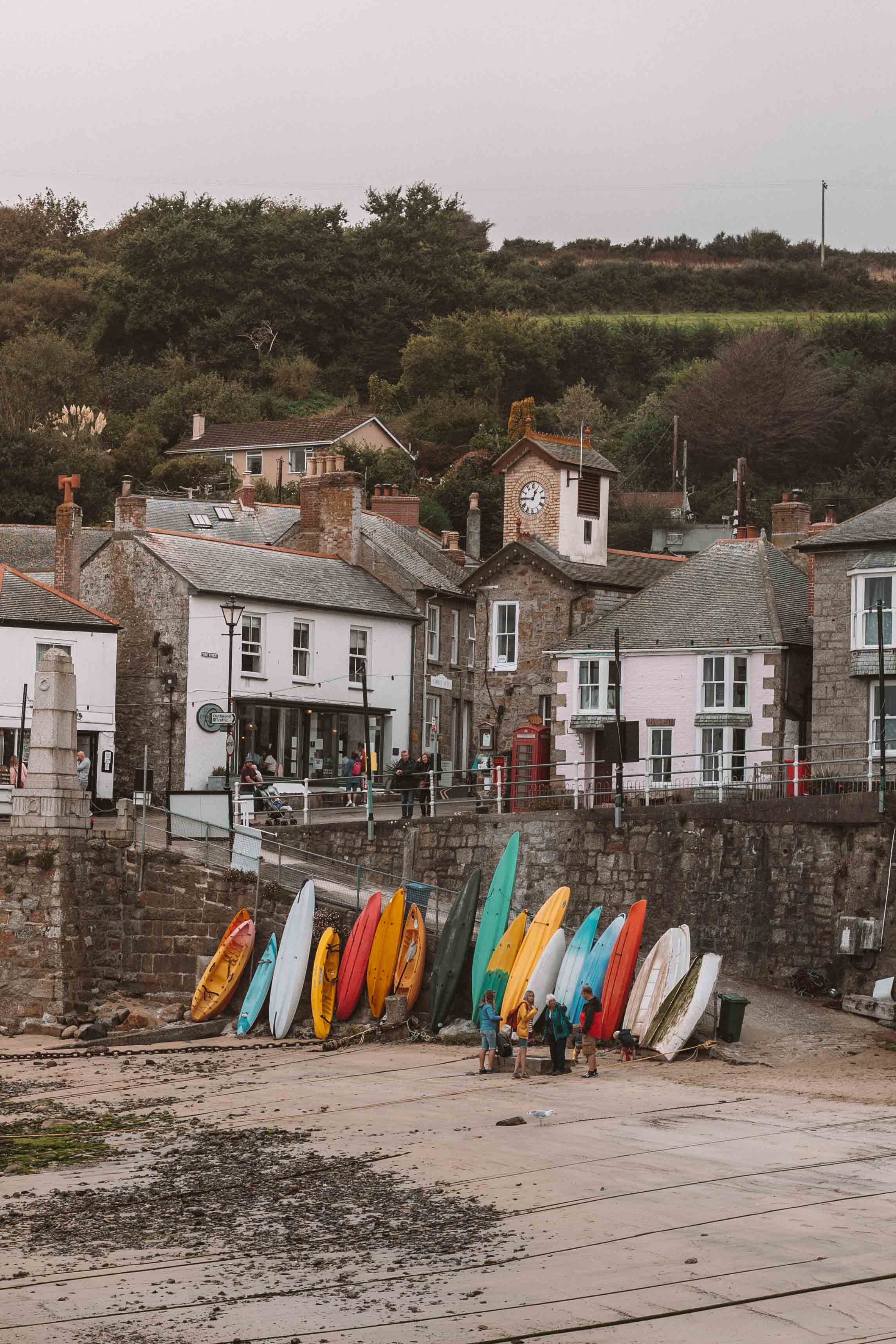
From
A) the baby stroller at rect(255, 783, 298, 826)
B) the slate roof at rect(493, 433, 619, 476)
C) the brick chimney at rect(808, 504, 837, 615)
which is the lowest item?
the baby stroller at rect(255, 783, 298, 826)

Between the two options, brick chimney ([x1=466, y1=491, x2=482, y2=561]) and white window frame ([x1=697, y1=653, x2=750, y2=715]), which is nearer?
white window frame ([x1=697, y1=653, x2=750, y2=715])

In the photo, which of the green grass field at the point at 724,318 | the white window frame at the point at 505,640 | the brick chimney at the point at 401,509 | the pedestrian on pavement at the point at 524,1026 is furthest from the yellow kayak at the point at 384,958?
the green grass field at the point at 724,318

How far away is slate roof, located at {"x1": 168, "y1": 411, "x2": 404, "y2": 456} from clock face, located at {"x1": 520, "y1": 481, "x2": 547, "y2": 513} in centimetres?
2720

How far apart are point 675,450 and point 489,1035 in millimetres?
45347

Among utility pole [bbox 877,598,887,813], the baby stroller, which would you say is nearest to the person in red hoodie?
utility pole [bbox 877,598,887,813]

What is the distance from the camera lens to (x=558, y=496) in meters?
40.5

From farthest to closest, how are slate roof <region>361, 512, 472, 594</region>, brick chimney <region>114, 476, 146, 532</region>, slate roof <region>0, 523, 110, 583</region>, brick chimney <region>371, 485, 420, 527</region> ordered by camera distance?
brick chimney <region>371, 485, 420, 527</region>
slate roof <region>0, 523, 110, 583</region>
slate roof <region>361, 512, 472, 594</region>
brick chimney <region>114, 476, 146, 532</region>

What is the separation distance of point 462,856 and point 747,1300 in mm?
17952

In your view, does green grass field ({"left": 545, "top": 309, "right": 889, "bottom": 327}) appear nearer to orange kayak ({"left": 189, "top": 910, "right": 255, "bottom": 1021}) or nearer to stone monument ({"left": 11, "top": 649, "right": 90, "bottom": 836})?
stone monument ({"left": 11, "top": 649, "right": 90, "bottom": 836})

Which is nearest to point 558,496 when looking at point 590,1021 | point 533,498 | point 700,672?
point 533,498

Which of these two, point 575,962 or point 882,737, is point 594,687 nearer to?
point 882,737

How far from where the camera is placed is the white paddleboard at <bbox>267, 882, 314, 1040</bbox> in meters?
25.1

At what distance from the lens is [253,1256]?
13.9 metres

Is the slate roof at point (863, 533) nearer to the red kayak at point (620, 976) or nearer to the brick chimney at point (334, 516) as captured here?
the red kayak at point (620, 976)
